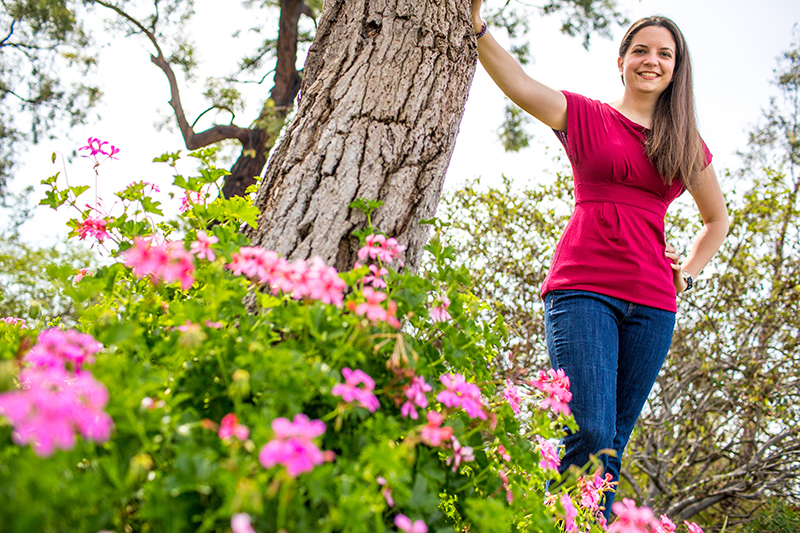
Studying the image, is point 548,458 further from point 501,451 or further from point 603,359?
point 603,359

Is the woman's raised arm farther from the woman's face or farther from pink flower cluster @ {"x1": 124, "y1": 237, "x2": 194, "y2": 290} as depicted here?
pink flower cluster @ {"x1": 124, "y1": 237, "x2": 194, "y2": 290}

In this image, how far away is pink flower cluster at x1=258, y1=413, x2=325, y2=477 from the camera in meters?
0.55

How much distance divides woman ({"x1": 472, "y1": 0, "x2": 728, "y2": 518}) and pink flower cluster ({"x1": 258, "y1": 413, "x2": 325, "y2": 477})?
50.0 inches

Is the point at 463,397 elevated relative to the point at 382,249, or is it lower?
lower

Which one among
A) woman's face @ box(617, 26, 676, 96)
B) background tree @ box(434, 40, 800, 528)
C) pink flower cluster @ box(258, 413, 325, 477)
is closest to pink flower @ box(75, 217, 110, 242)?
pink flower cluster @ box(258, 413, 325, 477)

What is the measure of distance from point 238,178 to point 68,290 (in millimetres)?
5534

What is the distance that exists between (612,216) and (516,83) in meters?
0.60

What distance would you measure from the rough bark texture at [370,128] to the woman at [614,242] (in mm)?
337

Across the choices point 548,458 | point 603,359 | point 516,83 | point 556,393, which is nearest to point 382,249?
point 556,393

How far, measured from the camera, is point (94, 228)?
3.96 feet

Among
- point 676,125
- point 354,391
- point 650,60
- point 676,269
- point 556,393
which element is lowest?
point 354,391

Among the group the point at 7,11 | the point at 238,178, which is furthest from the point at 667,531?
the point at 7,11

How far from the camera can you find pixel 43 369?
0.66m

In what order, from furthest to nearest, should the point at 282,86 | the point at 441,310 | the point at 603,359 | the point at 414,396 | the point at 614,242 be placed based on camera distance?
the point at 282,86 → the point at 614,242 → the point at 603,359 → the point at 441,310 → the point at 414,396
